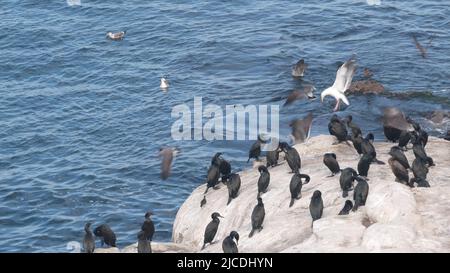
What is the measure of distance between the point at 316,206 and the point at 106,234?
7120 millimetres

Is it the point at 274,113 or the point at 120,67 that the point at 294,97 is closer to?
the point at 274,113

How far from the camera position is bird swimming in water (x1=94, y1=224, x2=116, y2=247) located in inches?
1172

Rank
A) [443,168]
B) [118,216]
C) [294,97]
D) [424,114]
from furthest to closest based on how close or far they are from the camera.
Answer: [294,97], [424,114], [118,216], [443,168]

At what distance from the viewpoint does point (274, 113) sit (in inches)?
1635

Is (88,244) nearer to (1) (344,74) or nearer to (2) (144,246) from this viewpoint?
(2) (144,246)

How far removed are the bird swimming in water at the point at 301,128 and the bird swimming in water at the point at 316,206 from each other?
36.3 feet

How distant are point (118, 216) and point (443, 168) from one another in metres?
11.1

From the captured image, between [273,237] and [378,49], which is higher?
[273,237]
